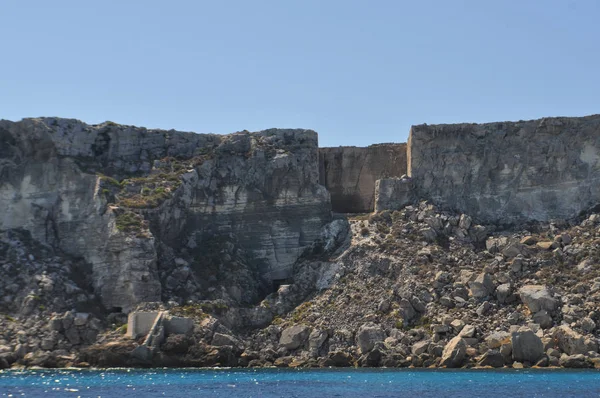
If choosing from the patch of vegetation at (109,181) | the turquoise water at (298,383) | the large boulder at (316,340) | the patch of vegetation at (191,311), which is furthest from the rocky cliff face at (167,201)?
the turquoise water at (298,383)

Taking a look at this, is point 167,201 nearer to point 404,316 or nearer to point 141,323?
point 141,323

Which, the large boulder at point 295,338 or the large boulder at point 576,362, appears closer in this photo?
the large boulder at point 576,362

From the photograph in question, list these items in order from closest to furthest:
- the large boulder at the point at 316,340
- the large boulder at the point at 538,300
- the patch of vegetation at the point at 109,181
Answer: the large boulder at the point at 538,300, the large boulder at the point at 316,340, the patch of vegetation at the point at 109,181

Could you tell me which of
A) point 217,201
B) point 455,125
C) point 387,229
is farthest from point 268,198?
point 455,125

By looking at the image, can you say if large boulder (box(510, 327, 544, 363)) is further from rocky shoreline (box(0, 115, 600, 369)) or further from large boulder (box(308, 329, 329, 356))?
large boulder (box(308, 329, 329, 356))

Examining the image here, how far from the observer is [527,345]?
209 ft

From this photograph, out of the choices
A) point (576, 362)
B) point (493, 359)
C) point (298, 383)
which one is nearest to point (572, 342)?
point (576, 362)

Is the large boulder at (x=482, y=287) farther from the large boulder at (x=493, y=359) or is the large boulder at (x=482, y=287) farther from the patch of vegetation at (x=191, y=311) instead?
the patch of vegetation at (x=191, y=311)

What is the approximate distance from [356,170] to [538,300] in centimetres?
2258

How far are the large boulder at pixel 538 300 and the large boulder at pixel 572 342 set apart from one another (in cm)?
232

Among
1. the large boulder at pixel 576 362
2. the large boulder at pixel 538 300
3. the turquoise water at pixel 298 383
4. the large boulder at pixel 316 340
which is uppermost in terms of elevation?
the large boulder at pixel 538 300

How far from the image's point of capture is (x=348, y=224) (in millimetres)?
81562

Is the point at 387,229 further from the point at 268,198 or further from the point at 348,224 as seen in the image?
the point at 268,198

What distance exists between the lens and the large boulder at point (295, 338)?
70188 millimetres
